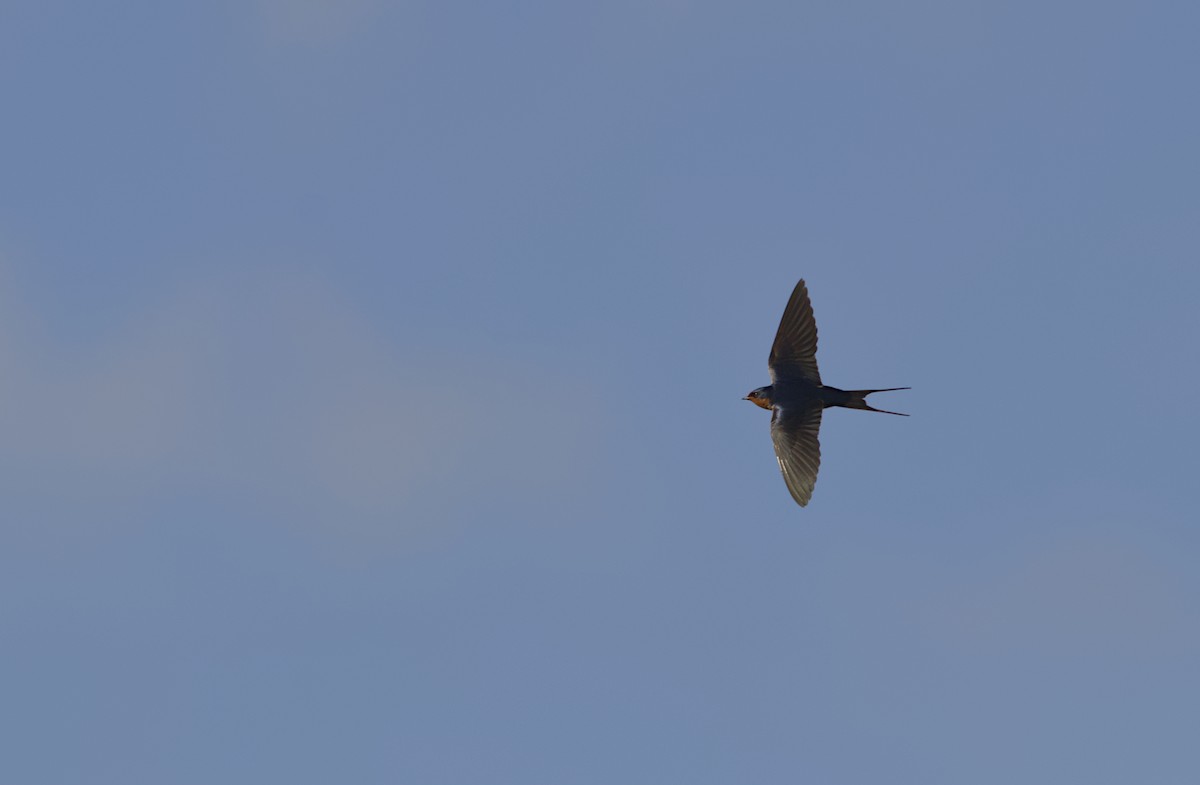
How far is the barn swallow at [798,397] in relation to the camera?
2447 centimetres

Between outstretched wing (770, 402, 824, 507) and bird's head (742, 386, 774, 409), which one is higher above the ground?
bird's head (742, 386, 774, 409)

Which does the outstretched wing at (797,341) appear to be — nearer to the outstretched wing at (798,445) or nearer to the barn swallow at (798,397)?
the barn swallow at (798,397)

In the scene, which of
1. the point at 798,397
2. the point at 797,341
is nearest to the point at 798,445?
the point at 798,397

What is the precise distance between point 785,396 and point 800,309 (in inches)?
72.5

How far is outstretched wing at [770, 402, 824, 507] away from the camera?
2422cm

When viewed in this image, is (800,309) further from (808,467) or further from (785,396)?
(808,467)

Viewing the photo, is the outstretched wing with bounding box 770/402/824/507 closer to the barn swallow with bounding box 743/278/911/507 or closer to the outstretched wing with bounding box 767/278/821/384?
the barn swallow with bounding box 743/278/911/507

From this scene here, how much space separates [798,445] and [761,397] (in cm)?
163

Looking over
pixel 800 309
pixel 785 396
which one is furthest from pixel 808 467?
pixel 800 309

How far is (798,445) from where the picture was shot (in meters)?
24.7

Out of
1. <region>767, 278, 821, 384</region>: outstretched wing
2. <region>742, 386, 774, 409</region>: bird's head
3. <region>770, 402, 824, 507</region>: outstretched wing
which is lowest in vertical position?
<region>770, 402, 824, 507</region>: outstretched wing

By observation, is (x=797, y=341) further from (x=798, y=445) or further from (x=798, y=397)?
(x=798, y=445)

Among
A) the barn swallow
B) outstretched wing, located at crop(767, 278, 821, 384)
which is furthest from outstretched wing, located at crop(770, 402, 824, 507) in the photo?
outstretched wing, located at crop(767, 278, 821, 384)

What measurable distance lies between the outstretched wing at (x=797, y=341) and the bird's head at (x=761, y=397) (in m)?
0.35
